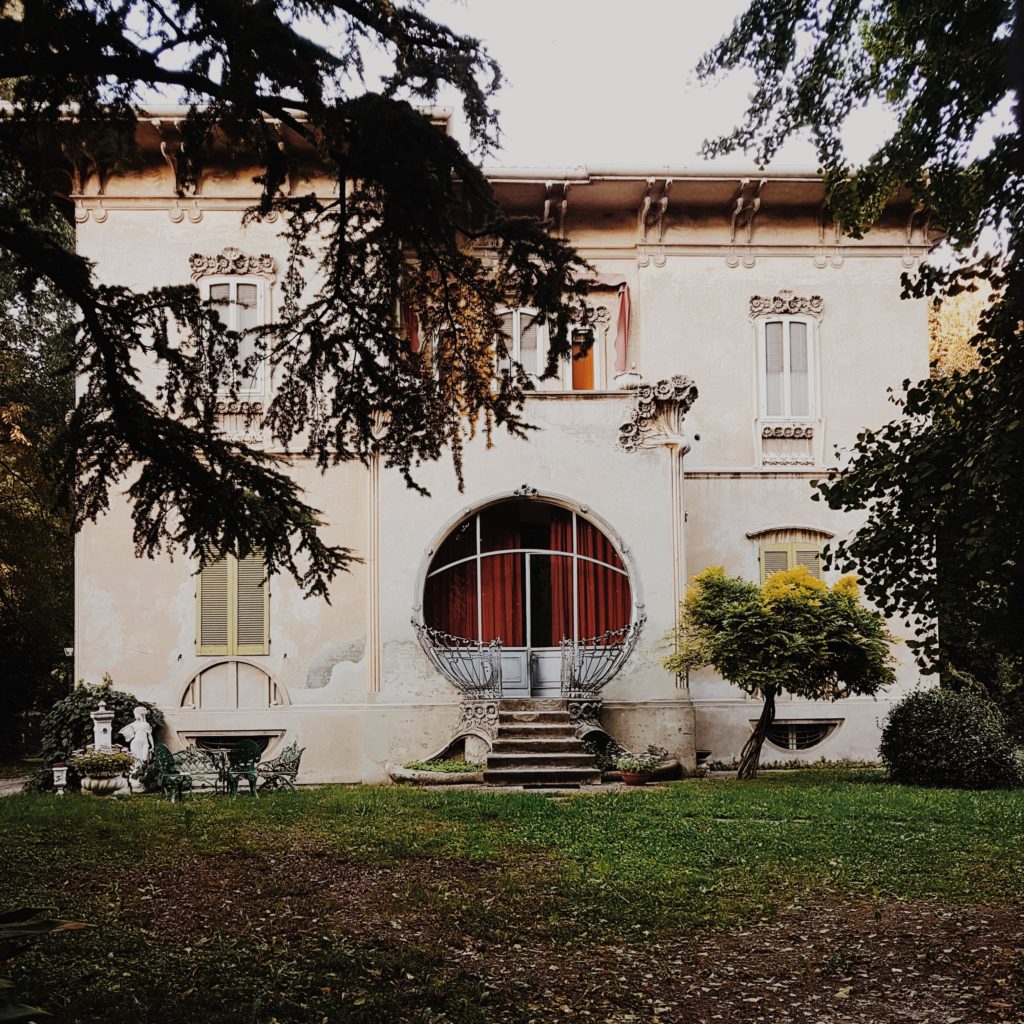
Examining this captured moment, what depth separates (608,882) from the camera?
28.0ft

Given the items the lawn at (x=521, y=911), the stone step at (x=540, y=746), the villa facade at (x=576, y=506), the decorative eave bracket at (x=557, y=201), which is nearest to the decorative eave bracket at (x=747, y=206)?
the villa facade at (x=576, y=506)

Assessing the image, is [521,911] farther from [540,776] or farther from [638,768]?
[638,768]

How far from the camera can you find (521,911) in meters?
7.80

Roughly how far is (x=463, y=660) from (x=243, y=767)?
3893 mm

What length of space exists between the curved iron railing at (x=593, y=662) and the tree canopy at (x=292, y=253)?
772 centimetres

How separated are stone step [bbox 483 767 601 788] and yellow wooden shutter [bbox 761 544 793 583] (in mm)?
5027

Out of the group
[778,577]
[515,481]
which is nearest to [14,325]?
[515,481]

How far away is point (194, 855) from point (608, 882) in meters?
3.25

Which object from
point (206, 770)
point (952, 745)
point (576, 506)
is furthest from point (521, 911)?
point (576, 506)

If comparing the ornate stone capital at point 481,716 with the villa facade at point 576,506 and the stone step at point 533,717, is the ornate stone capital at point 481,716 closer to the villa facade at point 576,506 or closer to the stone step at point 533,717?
the villa facade at point 576,506

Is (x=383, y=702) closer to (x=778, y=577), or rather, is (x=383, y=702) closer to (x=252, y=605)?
(x=252, y=605)

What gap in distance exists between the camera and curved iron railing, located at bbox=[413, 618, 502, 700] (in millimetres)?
16203

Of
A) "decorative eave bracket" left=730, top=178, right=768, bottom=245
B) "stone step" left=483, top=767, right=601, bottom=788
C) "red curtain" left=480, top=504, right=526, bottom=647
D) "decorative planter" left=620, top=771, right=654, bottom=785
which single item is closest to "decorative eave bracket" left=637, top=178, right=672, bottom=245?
"decorative eave bracket" left=730, top=178, right=768, bottom=245

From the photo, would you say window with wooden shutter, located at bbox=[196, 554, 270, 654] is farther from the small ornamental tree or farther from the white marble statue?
the small ornamental tree
